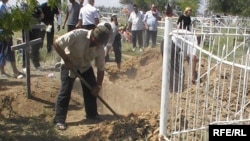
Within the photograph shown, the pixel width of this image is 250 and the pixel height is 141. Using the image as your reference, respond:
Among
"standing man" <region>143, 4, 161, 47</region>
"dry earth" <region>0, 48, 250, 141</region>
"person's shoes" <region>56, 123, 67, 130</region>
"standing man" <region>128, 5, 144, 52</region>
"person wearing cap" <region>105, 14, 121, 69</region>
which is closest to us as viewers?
"dry earth" <region>0, 48, 250, 141</region>

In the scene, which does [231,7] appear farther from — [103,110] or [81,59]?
[81,59]

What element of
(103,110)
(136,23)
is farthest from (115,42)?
(103,110)

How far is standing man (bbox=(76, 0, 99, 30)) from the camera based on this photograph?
37.1 ft

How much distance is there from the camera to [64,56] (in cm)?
586

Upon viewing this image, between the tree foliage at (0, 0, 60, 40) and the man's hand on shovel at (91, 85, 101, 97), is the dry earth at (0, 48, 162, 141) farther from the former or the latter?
the tree foliage at (0, 0, 60, 40)

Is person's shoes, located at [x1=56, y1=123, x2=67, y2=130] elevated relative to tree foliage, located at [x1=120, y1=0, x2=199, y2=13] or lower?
lower

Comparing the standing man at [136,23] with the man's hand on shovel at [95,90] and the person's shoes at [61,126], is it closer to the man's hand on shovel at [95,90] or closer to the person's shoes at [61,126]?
the man's hand on shovel at [95,90]

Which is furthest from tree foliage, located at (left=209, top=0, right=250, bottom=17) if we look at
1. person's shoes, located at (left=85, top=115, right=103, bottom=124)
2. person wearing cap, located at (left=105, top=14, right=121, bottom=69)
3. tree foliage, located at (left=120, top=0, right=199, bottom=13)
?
person's shoes, located at (left=85, top=115, right=103, bottom=124)

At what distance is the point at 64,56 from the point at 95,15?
5656mm

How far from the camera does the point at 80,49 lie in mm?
5938

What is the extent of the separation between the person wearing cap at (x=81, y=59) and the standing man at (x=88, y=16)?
5132 millimetres

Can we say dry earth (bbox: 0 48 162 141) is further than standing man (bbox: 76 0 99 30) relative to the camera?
No

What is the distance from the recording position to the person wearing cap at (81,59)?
5809mm

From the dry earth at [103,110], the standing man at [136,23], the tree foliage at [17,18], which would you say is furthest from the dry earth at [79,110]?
the standing man at [136,23]
